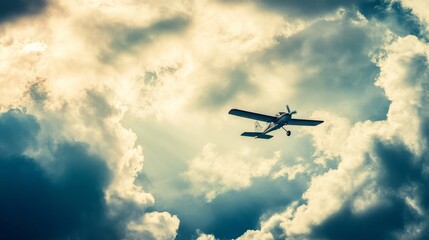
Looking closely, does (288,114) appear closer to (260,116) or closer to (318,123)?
(260,116)

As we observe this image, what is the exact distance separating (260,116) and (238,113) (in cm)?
488

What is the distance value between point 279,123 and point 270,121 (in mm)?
1669

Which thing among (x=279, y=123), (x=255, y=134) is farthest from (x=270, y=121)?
(x=255, y=134)

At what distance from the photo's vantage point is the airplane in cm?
7007

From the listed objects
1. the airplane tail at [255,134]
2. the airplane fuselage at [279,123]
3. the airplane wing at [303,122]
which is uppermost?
the airplane wing at [303,122]

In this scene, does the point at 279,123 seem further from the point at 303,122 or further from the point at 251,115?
the point at 303,122

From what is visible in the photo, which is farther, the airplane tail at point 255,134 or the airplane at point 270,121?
the airplane tail at point 255,134

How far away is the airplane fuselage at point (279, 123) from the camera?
71500 mm

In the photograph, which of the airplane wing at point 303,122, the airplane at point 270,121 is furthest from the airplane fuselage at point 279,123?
the airplane wing at point 303,122

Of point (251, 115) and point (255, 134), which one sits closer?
point (251, 115)

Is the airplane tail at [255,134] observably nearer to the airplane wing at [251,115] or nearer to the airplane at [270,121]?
the airplane at [270,121]

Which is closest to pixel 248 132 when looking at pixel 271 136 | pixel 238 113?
pixel 271 136

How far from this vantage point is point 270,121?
73.7 metres

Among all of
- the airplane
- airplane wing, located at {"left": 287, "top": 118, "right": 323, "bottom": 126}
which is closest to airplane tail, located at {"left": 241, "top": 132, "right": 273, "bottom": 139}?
the airplane
